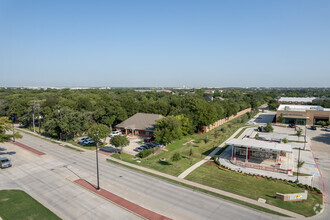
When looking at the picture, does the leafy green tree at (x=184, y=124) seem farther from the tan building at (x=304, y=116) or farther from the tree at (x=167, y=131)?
the tan building at (x=304, y=116)

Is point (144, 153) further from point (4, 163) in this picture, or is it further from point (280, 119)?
point (280, 119)

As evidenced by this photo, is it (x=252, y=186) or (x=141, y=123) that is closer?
(x=252, y=186)

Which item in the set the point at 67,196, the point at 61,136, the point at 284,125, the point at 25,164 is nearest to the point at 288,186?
the point at 67,196

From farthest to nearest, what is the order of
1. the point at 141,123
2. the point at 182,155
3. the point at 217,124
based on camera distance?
1. the point at 217,124
2. the point at 141,123
3. the point at 182,155

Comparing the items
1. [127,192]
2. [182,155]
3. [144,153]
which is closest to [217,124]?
[182,155]

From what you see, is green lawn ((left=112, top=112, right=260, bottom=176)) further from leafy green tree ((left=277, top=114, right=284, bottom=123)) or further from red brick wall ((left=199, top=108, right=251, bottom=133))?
leafy green tree ((left=277, top=114, right=284, bottom=123))

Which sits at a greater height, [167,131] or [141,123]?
[167,131]

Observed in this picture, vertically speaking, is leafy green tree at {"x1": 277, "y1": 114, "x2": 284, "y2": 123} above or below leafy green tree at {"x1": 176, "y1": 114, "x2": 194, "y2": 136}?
below

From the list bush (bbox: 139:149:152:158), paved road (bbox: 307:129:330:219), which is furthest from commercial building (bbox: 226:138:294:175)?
bush (bbox: 139:149:152:158)
